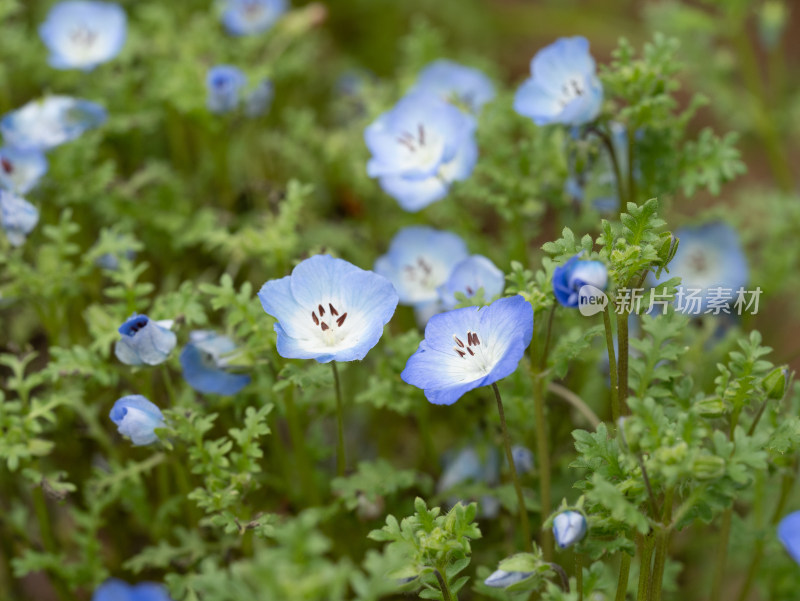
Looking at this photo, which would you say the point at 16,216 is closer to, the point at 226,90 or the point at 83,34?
the point at 226,90

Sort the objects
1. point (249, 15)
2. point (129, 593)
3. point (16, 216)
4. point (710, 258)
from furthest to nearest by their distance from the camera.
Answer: point (249, 15)
point (710, 258)
point (16, 216)
point (129, 593)

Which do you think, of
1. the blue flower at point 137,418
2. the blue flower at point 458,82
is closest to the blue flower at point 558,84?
the blue flower at point 458,82

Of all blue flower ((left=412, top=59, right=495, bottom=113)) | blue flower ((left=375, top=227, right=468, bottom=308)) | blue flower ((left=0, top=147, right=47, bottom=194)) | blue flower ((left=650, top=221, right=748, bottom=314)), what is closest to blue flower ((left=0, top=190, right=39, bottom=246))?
blue flower ((left=0, top=147, right=47, bottom=194))

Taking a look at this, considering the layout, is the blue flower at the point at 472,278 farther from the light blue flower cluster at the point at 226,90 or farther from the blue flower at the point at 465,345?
the light blue flower cluster at the point at 226,90

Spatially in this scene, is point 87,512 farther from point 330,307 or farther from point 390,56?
point 390,56

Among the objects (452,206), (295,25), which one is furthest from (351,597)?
(295,25)

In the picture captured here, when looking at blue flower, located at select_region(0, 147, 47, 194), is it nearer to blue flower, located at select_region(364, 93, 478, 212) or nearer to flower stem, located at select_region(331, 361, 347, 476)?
blue flower, located at select_region(364, 93, 478, 212)

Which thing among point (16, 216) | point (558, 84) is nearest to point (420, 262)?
point (558, 84)
